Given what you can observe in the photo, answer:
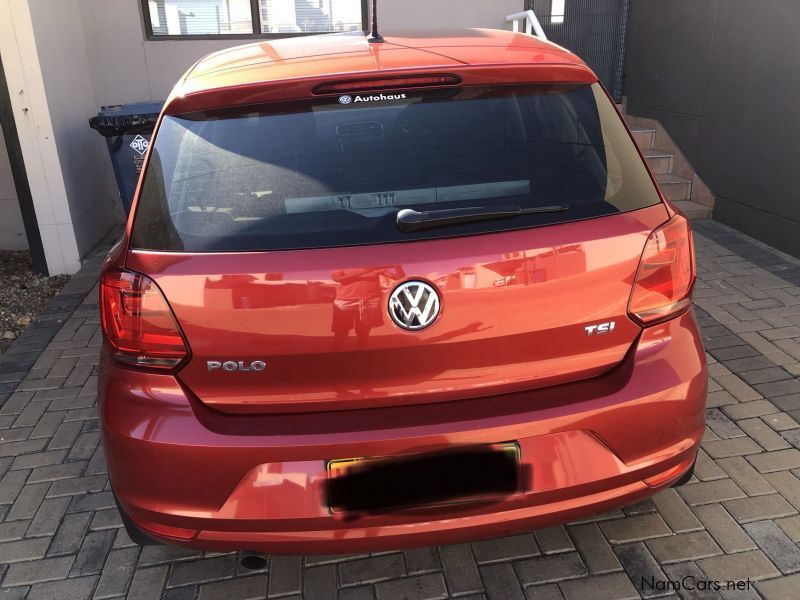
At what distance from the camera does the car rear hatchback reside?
1.72 meters

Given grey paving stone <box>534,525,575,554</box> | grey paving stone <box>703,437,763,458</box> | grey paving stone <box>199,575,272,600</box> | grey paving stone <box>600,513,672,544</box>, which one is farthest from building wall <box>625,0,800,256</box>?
grey paving stone <box>199,575,272,600</box>

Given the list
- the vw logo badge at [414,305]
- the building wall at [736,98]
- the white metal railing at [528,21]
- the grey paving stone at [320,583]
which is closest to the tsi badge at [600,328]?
the vw logo badge at [414,305]

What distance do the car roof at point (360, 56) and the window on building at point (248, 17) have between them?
4.61 metres

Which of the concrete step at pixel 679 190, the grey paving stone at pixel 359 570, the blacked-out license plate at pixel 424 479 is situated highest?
the blacked-out license plate at pixel 424 479

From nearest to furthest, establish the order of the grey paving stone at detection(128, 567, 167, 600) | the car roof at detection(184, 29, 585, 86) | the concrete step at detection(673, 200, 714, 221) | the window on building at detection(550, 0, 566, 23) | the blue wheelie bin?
the car roof at detection(184, 29, 585, 86)
the grey paving stone at detection(128, 567, 167, 600)
the blue wheelie bin
the concrete step at detection(673, 200, 714, 221)
the window on building at detection(550, 0, 566, 23)

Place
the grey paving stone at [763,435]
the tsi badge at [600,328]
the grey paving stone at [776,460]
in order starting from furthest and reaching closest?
1. the grey paving stone at [763,435]
2. the grey paving stone at [776,460]
3. the tsi badge at [600,328]

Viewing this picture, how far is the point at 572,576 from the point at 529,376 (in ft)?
2.78

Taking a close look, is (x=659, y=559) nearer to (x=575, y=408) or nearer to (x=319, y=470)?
(x=575, y=408)

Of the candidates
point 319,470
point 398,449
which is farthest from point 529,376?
point 319,470

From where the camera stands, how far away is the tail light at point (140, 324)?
1.76 meters

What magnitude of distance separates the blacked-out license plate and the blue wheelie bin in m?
4.10

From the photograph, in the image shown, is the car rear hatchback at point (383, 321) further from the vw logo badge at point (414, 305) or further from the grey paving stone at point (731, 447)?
the grey paving stone at point (731, 447)

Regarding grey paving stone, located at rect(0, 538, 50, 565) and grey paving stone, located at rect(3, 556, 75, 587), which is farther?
grey paving stone, located at rect(0, 538, 50, 565)

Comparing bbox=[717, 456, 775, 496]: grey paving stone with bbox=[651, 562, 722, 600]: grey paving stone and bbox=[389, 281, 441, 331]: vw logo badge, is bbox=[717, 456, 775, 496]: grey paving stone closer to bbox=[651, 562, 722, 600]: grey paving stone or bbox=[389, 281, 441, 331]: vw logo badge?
bbox=[651, 562, 722, 600]: grey paving stone
